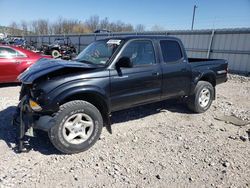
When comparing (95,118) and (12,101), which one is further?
(12,101)

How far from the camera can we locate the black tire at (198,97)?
232 inches

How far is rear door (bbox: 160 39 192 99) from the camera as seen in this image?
509 cm

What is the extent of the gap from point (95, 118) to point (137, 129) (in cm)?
123

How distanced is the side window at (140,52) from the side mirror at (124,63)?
0.59 feet

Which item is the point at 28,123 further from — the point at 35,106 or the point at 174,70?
the point at 174,70

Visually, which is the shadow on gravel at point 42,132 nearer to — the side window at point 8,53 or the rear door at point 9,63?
the rear door at point 9,63

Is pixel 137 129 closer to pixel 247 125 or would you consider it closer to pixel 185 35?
pixel 247 125

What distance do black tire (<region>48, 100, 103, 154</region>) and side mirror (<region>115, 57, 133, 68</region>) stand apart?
2.89 feet

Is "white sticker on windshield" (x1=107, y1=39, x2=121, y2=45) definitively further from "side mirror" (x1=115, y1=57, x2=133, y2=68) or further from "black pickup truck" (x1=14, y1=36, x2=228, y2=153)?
"side mirror" (x1=115, y1=57, x2=133, y2=68)

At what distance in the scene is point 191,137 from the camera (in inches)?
183

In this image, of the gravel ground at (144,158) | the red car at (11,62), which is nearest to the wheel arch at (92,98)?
the gravel ground at (144,158)

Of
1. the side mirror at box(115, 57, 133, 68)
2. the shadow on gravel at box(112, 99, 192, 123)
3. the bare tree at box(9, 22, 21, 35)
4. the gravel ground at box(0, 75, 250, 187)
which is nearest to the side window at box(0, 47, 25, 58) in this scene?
the gravel ground at box(0, 75, 250, 187)

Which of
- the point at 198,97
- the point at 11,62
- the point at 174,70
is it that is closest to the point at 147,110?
A: the point at 198,97

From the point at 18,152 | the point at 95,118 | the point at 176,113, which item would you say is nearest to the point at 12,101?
the point at 18,152
